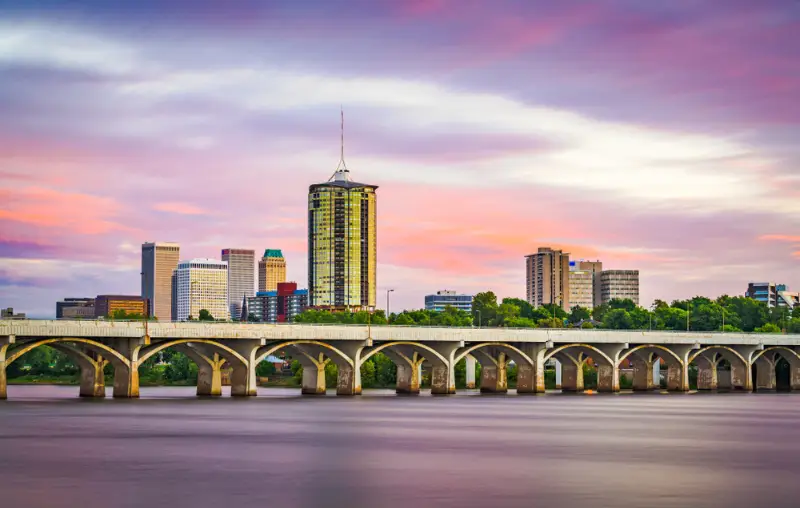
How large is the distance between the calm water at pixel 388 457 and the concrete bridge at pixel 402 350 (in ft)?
23.9

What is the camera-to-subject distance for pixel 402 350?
145m

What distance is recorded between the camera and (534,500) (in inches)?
1850

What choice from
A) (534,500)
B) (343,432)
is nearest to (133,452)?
(343,432)

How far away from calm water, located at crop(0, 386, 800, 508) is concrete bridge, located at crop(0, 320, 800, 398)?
728 centimetres

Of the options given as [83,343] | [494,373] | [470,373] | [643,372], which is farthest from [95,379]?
[643,372]

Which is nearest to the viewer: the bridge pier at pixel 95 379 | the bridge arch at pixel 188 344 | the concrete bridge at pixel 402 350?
the concrete bridge at pixel 402 350

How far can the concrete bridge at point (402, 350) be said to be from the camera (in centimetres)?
11506

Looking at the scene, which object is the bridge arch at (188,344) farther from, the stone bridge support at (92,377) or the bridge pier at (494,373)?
the bridge pier at (494,373)

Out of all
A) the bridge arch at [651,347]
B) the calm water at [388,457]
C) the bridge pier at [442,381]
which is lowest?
the calm water at [388,457]

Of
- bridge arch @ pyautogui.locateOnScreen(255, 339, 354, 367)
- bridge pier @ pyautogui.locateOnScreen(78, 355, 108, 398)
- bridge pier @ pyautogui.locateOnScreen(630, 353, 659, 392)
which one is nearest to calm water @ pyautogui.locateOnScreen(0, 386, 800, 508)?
bridge pier @ pyautogui.locateOnScreen(78, 355, 108, 398)

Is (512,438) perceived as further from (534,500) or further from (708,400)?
(708,400)

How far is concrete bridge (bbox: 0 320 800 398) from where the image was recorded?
378ft

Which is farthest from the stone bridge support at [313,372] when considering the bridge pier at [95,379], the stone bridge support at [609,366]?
the stone bridge support at [609,366]

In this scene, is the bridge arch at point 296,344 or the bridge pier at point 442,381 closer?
the bridge arch at point 296,344
